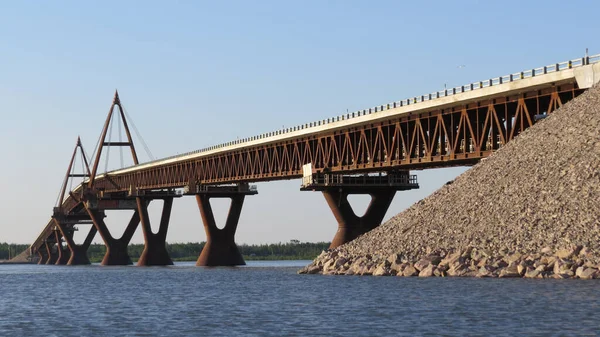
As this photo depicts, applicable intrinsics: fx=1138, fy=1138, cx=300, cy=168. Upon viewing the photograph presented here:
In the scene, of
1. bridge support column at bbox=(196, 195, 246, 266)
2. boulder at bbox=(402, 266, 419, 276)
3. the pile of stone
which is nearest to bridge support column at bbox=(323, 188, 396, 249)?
the pile of stone

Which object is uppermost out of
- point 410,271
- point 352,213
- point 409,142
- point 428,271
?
point 409,142

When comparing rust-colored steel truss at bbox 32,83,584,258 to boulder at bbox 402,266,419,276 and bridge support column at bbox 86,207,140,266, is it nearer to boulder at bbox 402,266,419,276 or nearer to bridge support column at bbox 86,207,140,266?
boulder at bbox 402,266,419,276

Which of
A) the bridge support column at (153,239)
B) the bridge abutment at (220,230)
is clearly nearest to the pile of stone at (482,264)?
the bridge abutment at (220,230)

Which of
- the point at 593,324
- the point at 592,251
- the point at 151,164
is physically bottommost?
the point at 593,324

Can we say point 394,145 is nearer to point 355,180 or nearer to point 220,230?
point 355,180

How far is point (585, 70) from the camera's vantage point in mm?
79625

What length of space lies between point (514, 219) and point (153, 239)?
109 metres

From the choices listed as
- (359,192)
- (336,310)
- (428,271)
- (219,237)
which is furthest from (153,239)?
(336,310)

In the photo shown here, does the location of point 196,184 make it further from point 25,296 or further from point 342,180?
point 25,296

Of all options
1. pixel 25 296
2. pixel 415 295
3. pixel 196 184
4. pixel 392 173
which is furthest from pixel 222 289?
pixel 196 184

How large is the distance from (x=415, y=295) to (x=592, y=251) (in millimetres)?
11780

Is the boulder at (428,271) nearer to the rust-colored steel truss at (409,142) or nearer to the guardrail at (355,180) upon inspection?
the rust-colored steel truss at (409,142)

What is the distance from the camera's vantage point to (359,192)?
377ft

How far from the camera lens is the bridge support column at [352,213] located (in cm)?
11294
